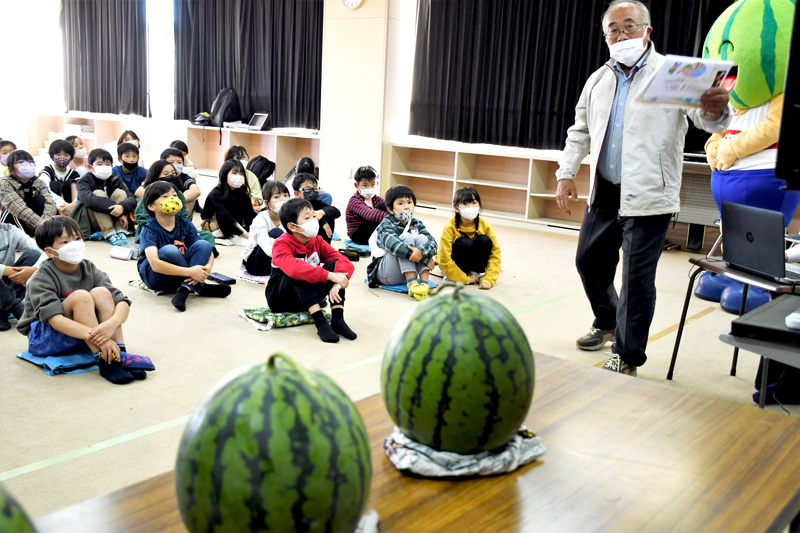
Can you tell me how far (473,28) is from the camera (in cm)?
790

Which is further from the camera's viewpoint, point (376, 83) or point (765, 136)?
point (376, 83)

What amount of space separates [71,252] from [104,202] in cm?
303

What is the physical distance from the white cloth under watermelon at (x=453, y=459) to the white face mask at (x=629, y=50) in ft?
7.40

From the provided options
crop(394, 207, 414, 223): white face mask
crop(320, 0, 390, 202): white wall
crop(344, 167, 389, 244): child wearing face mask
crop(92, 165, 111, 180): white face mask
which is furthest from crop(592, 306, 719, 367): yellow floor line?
crop(320, 0, 390, 202): white wall

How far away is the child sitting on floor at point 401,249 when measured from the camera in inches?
181

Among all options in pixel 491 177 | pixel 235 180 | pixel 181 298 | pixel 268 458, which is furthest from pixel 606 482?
pixel 491 177

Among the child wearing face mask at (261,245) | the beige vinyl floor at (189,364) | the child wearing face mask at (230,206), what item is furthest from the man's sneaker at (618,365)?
the child wearing face mask at (230,206)

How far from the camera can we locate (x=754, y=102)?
3.47 m

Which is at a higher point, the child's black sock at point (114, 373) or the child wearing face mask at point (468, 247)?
the child wearing face mask at point (468, 247)

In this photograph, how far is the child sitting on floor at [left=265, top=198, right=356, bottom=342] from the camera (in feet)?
12.1

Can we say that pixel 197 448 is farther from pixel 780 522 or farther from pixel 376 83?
pixel 376 83

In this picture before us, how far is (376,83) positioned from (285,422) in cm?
806

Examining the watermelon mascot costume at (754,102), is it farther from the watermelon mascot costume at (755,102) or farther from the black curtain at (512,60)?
the black curtain at (512,60)

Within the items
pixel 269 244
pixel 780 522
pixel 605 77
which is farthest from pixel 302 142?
Answer: pixel 780 522
